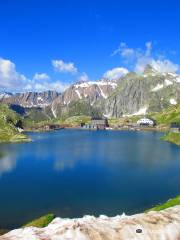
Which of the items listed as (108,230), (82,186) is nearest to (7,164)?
(82,186)

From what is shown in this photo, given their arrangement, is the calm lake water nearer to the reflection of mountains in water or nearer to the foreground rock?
the reflection of mountains in water

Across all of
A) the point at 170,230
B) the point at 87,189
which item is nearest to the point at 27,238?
the point at 170,230

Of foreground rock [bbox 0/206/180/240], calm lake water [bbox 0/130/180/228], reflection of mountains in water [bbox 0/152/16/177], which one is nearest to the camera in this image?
foreground rock [bbox 0/206/180/240]

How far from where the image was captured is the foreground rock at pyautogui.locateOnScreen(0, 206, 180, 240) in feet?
81.0

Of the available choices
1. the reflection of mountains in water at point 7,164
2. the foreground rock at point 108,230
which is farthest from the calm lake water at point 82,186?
the foreground rock at point 108,230

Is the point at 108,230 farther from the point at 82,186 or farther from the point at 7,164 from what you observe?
the point at 7,164

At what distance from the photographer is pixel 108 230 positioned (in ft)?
85.2

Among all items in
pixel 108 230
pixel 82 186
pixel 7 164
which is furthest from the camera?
pixel 7 164

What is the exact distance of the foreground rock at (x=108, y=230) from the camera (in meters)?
24.7

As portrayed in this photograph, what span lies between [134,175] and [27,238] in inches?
4587

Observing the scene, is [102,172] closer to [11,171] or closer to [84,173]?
[84,173]

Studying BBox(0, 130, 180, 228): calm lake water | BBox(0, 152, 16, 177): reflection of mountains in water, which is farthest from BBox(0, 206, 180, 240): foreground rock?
BBox(0, 152, 16, 177): reflection of mountains in water

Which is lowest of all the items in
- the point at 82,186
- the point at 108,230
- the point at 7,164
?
the point at 82,186

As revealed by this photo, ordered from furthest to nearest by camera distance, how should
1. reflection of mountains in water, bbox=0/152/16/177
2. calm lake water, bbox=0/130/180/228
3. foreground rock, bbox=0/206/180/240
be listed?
1. reflection of mountains in water, bbox=0/152/16/177
2. calm lake water, bbox=0/130/180/228
3. foreground rock, bbox=0/206/180/240
